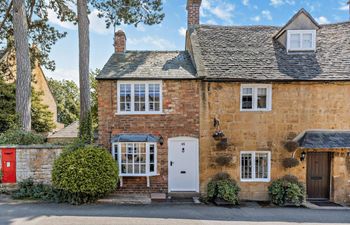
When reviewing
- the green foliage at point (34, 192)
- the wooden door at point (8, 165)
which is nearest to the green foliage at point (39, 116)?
the wooden door at point (8, 165)

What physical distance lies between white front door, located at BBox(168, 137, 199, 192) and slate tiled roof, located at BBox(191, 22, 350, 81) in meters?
3.19

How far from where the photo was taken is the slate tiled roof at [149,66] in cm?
1047

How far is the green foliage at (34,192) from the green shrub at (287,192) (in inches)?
356

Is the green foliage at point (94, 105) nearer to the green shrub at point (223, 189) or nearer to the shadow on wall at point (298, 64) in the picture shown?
the green shrub at point (223, 189)

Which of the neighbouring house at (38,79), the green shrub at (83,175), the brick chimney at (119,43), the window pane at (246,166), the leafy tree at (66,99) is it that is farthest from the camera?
the leafy tree at (66,99)

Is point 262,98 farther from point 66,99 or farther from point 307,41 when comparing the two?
point 66,99

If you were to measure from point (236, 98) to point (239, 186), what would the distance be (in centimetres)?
398

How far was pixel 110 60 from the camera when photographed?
11.9 metres

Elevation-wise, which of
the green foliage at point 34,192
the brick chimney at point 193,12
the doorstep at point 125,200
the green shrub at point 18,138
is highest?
the brick chimney at point 193,12

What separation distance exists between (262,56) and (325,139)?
4851 millimetres

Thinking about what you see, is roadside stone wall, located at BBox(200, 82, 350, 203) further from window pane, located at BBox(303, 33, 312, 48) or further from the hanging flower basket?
window pane, located at BBox(303, 33, 312, 48)

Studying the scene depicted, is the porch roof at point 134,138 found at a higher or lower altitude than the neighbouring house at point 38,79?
lower

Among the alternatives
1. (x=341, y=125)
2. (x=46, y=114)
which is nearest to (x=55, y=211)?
(x=341, y=125)

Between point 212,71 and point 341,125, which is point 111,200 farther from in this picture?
point 341,125
